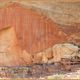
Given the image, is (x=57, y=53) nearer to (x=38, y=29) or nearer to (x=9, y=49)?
(x=38, y=29)

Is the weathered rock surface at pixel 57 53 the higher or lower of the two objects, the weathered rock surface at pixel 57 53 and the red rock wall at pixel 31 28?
the lower

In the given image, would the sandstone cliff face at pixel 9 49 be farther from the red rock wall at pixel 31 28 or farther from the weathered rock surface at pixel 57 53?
the weathered rock surface at pixel 57 53

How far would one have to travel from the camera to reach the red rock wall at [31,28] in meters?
6.01

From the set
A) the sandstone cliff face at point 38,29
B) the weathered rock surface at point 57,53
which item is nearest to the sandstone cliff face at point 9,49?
the sandstone cliff face at point 38,29

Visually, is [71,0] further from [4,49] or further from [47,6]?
[4,49]

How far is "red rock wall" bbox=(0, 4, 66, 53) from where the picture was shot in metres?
6.01

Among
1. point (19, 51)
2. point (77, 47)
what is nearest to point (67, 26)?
point (77, 47)

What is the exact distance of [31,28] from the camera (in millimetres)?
6012

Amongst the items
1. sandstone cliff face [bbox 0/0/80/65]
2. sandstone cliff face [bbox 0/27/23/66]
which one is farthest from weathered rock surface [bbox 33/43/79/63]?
sandstone cliff face [bbox 0/27/23/66]

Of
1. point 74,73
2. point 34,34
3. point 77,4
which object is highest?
point 77,4

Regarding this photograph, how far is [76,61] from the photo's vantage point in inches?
234

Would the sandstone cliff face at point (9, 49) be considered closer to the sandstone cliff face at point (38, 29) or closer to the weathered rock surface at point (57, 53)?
the sandstone cliff face at point (38, 29)

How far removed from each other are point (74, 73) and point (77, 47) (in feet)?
1.63

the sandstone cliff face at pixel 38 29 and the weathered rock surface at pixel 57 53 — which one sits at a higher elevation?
the sandstone cliff face at pixel 38 29
